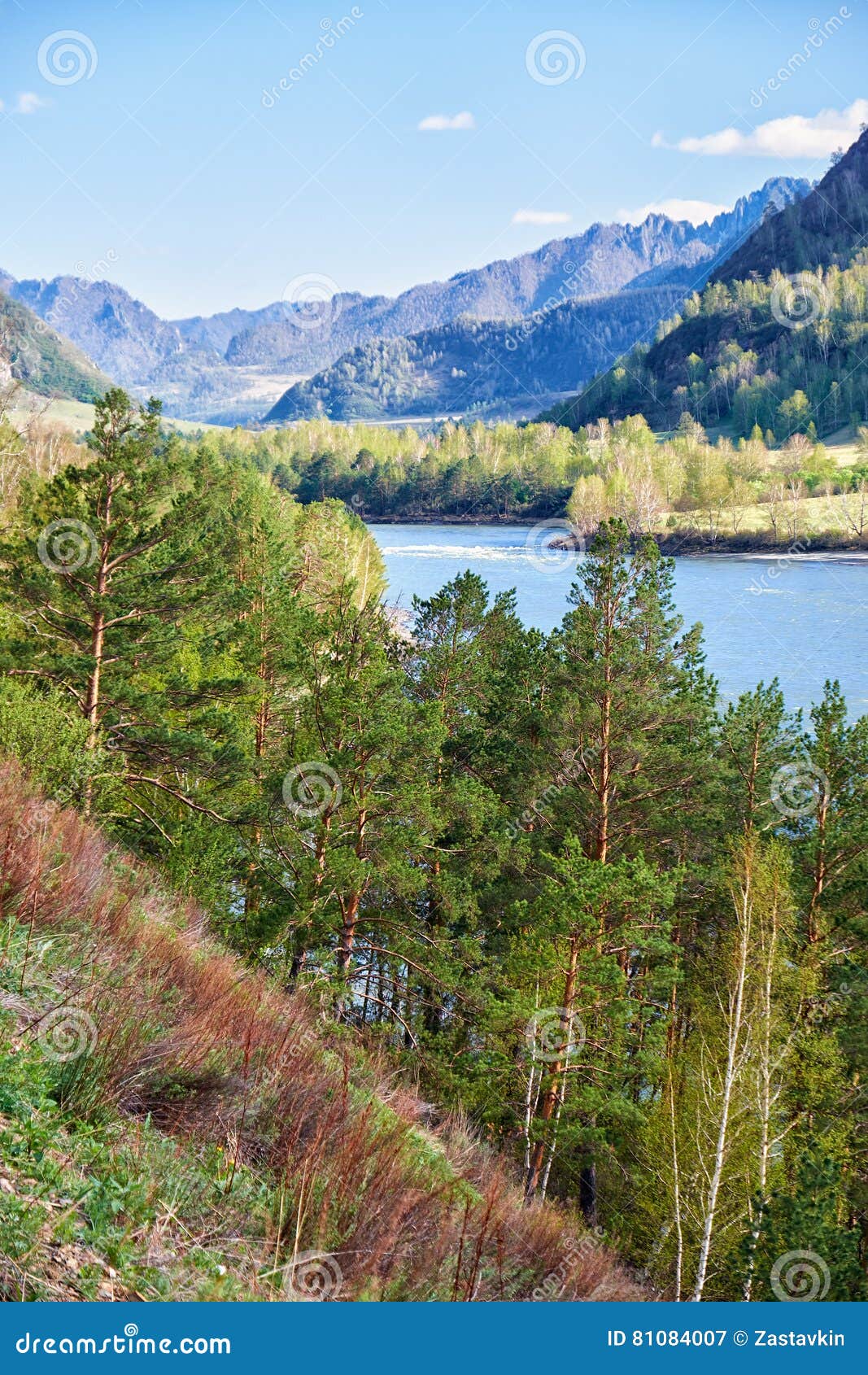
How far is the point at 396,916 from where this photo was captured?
20234 mm

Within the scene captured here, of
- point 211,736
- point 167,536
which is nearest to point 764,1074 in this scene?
point 211,736

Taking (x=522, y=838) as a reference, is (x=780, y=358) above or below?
above

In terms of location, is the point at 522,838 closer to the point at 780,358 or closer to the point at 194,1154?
the point at 194,1154

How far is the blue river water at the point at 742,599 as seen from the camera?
141ft

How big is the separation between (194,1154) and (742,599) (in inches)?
2520

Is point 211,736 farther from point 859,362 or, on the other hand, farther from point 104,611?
point 859,362

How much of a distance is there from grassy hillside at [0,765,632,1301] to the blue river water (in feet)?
78.1

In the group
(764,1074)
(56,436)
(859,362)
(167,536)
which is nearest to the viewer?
(764,1074)

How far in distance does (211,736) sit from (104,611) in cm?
411

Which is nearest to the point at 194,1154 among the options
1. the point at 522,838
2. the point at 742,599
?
the point at 522,838

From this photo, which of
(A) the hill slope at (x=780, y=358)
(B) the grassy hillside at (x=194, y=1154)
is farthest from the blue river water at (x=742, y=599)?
(A) the hill slope at (x=780, y=358)

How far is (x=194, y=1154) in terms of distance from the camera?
16.4 feet

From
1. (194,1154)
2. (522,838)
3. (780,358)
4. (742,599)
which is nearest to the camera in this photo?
(194,1154)

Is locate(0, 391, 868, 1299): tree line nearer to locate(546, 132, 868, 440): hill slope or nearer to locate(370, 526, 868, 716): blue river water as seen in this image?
locate(370, 526, 868, 716): blue river water
